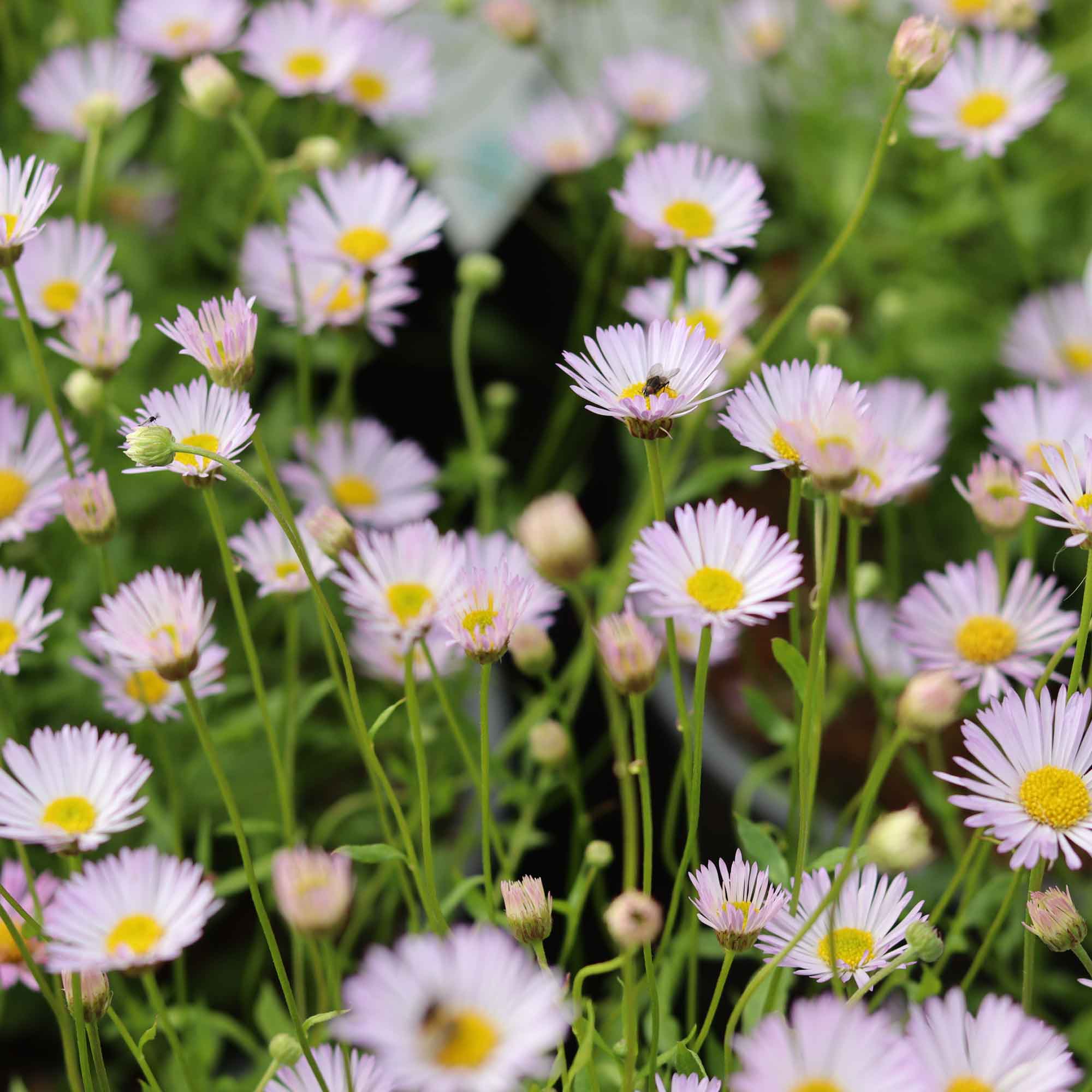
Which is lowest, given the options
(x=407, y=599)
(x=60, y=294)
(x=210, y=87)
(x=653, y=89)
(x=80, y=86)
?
(x=407, y=599)

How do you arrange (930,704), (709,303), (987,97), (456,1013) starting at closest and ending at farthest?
(456,1013) → (930,704) → (709,303) → (987,97)

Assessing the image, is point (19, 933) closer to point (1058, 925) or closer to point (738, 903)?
point (738, 903)

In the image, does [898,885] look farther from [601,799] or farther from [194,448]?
[601,799]

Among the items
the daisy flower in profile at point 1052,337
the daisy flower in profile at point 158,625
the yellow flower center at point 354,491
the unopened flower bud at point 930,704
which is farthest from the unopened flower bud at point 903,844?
the daisy flower in profile at point 1052,337

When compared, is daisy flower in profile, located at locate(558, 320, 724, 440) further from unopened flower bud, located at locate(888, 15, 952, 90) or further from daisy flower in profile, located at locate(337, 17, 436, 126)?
daisy flower in profile, located at locate(337, 17, 436, 126)

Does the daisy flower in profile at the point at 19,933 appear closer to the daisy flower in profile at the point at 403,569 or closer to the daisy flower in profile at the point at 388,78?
the daisy flower in profile at the point at 403,569

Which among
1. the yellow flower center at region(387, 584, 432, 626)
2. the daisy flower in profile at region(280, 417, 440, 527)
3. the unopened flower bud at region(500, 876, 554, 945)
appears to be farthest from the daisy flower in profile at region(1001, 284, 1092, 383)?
the unopened flower bud at region(500, 876, 554, 945)

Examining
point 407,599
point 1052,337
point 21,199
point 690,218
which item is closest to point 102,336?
point 21,199
